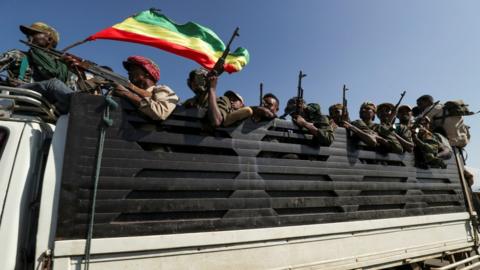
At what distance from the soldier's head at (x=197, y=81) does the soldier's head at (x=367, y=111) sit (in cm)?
213

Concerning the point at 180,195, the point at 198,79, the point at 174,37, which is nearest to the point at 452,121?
the point at 198,79

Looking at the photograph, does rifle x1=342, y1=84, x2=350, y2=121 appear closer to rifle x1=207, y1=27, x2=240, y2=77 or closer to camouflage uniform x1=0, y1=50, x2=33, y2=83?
rifle x1=207, y1=27, x2=240, y2=77

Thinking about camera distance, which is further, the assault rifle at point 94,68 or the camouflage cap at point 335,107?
the camouflage cap at point 335,107

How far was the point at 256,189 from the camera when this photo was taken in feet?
7.11

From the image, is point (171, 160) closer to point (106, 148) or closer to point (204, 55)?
point (106, 148)

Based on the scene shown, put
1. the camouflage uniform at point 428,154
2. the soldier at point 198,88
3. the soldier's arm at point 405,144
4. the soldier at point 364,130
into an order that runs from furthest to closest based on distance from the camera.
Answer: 1. the camouflage uniform at point 428,154
2. the soldier's arm at point 405,144
3. the soldier at point 364,130
4. the soldier at point 198,88

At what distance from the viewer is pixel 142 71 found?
251cm

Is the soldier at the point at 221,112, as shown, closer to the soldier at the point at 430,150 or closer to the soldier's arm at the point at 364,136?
the soldier's arm at the point at 364,136

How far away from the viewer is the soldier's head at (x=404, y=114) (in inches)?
181

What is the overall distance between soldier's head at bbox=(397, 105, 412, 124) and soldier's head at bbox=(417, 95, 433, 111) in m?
0.62

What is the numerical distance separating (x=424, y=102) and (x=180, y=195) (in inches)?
188

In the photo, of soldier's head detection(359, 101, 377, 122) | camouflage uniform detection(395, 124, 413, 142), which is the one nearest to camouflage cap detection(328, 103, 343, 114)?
soldier's head detection(359, 101, 377, 122)

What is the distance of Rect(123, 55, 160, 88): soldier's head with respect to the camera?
2.50 m

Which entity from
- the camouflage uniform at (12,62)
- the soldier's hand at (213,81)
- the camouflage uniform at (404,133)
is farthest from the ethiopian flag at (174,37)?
the camouflage uniform at (404,133)
